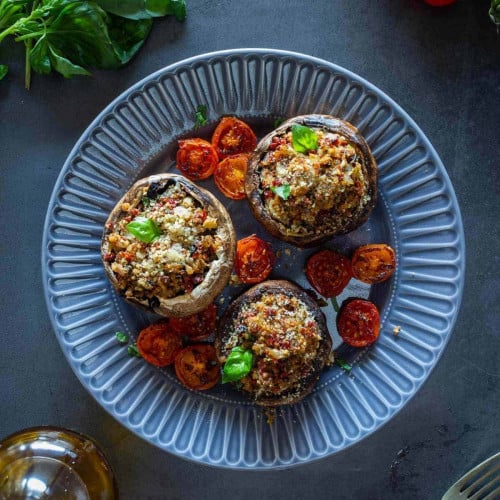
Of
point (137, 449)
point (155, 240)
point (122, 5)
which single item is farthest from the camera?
point (137, 449)

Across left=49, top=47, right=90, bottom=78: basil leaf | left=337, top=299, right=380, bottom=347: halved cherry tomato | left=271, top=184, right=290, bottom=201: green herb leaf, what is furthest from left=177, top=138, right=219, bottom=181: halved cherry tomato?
left=337, top=299, right=380, bottom=347: halved cherry tomato

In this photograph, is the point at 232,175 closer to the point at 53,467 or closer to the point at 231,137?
the point at 231,137

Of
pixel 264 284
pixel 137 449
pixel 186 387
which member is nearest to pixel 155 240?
pixel 264 284

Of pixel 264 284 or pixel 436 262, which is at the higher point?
pixel 436 262

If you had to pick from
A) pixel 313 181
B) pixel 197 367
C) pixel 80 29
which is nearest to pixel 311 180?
pixel 313 181

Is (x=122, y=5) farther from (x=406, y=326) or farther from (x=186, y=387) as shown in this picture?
(x=406, y=326)

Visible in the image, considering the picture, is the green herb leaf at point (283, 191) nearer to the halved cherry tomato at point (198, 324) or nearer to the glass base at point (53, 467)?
the halved cherry tomato at point (198, 324)

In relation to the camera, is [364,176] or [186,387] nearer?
[364,176]

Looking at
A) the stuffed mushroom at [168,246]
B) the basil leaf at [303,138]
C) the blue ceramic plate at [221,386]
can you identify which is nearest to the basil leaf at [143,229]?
the stuffed mushroom at [168,246]
